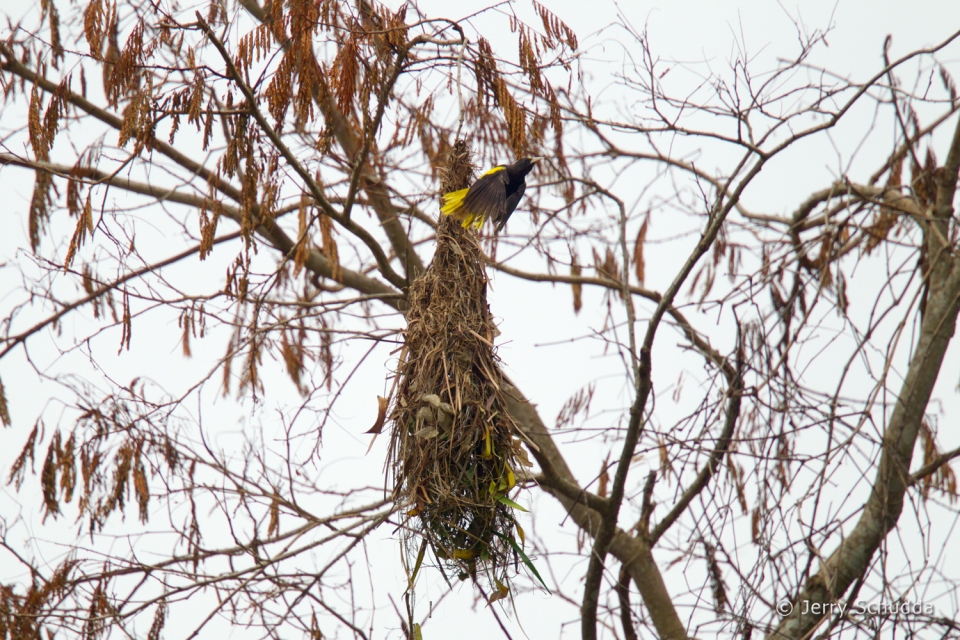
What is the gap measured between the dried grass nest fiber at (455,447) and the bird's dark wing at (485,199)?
329mm

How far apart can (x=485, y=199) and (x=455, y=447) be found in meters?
0.89

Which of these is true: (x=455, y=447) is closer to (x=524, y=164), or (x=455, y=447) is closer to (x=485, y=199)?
(x=485, y=199)

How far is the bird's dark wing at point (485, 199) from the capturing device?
2723 mm

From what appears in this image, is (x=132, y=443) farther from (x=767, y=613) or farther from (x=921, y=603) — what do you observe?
(x=921, y=603)

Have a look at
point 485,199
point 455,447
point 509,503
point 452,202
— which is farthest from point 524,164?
point 509,503

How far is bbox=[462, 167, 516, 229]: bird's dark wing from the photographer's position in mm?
2723

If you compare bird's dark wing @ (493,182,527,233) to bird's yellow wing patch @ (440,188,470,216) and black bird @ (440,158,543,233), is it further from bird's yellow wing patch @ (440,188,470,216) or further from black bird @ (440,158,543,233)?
bird's yellow wing patch @ (440,188,470,216)

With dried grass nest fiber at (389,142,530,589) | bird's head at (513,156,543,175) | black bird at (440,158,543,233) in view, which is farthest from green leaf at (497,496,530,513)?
bird's head at (513,156,543,175)

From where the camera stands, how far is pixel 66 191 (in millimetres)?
3717

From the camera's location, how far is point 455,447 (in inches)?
92.8

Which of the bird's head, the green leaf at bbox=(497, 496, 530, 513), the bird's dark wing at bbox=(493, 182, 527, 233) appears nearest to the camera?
the green leaf at bbox=(497, 496, 530, 513)

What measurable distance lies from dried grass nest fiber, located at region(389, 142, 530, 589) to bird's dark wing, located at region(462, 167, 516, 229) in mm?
329

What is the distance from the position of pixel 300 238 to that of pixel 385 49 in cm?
89

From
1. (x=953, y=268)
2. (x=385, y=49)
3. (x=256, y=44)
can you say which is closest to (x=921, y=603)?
(x=953, y=268)
